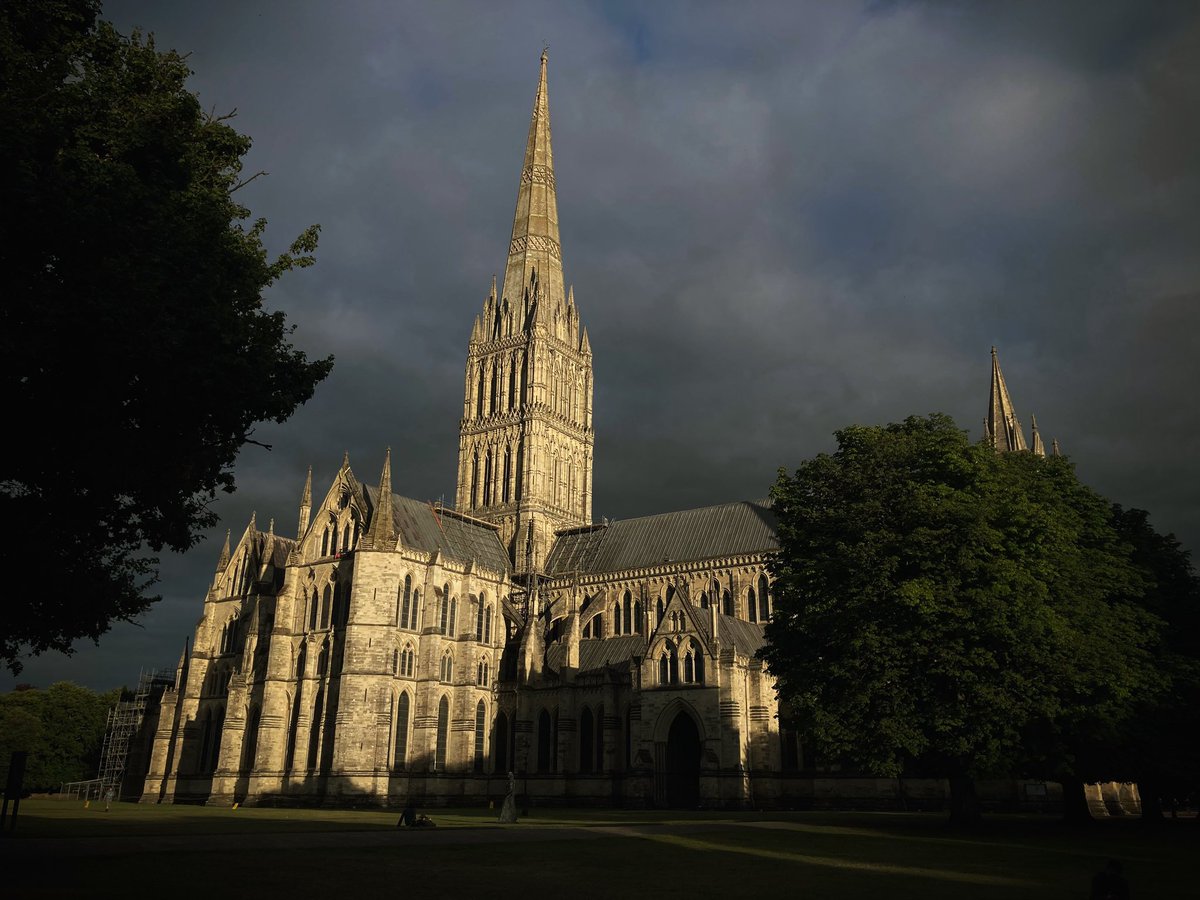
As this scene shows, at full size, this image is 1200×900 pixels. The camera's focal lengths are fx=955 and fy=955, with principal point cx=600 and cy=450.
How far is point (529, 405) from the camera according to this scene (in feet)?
272

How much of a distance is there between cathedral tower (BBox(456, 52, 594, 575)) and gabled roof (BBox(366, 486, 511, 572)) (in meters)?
2.25

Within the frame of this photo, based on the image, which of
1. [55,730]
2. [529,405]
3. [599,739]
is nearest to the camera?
[599,739]

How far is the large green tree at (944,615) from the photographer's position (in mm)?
30438

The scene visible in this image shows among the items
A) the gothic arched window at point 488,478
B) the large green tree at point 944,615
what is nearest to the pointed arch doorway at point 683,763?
the large green tree at point 944,615

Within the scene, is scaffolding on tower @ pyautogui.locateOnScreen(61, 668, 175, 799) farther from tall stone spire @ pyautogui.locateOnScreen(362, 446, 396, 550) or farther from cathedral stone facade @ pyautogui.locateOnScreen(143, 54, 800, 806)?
tall stone spire @ pyautogui.locateOnScreen(362, 446, 396, 550)

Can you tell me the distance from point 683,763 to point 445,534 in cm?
2686

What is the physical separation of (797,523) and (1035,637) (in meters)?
9.22

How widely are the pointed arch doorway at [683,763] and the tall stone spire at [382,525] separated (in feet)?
71.0

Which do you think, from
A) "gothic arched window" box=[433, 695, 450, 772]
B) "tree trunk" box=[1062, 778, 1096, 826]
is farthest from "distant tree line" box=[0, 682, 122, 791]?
"tree trunk" box=[1062, 778, 1096, 826]

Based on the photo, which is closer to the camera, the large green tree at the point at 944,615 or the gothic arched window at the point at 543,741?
the large green tree at the point at 944,615

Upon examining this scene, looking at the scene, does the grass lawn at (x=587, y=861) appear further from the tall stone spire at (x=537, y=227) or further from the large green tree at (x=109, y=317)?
the tall stone spire at (x=537, y=227)

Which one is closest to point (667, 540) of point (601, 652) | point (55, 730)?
point (601, 652)

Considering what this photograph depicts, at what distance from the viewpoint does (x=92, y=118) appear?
20703 mm

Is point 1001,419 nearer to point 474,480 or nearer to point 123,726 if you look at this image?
point 474,480
